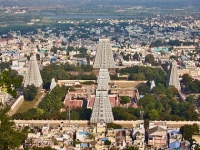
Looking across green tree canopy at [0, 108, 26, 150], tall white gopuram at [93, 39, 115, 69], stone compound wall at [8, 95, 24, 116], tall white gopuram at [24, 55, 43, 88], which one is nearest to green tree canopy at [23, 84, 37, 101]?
stone compound wall at [8, 95, 24, 116]

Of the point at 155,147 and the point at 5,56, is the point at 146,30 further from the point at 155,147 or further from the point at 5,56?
the point at 155,147

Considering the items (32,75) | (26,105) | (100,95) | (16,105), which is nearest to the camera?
(100,95)

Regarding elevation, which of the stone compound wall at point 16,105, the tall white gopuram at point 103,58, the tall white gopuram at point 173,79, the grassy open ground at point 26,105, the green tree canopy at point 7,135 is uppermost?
the green tree canopy at point 7,135

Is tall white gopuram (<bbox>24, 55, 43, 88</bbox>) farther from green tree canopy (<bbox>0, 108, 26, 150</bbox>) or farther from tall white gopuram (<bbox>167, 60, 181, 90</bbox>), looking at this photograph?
green tree canopy (<bbox>0, 108, 26, 150</bbox>)

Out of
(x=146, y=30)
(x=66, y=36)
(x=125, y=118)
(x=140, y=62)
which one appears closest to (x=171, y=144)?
(x=125, y=118)

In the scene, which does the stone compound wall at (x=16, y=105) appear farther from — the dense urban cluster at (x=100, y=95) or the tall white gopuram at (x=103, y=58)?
the tall white gopuram at (x=103, y=58)

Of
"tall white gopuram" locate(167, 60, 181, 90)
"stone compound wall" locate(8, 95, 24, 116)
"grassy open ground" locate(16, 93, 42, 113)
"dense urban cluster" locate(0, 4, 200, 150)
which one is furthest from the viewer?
"tall white gopuram" locate(167, 60, 181, 90)

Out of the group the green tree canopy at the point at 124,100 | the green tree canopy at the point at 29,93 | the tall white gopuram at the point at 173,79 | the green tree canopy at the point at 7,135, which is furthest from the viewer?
the tall white gopuram at the point at 173,79

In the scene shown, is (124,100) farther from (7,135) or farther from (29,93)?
(7,135)

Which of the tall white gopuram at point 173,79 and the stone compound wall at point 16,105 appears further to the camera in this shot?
the tall white gopuram at point 173,79

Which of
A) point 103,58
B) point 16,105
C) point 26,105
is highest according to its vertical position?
point 103,58

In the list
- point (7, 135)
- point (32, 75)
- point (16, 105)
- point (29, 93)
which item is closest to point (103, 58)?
point (29, 93)

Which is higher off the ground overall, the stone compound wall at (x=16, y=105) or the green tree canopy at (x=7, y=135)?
the green tree canopy at (x=7, y=135)

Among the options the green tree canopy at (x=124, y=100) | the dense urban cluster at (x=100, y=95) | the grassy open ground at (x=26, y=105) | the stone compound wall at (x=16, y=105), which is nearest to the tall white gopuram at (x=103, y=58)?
the dense urban cluster at (x=100, y=95)
